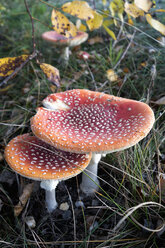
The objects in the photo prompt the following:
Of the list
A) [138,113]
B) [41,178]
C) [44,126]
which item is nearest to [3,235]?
[41,178]

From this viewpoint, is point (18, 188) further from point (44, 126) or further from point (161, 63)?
point (161, 63)

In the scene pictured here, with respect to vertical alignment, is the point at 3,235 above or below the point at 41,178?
below

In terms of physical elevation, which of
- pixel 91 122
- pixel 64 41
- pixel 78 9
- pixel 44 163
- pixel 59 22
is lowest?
pixel 44 163

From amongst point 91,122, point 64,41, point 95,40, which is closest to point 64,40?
point 64,41

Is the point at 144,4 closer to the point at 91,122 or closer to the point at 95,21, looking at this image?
the point at 95,21

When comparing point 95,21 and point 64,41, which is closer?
point 95,21

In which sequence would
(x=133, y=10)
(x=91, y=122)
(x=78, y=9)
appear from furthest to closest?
1. (x=133, y=10)
2. (x=91, y=122)
3. (x=78, y=9)

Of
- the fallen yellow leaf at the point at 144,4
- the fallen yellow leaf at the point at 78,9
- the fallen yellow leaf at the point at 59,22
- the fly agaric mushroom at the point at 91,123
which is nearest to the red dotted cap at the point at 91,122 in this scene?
the fly agaric mushroom at the point at 91,123
